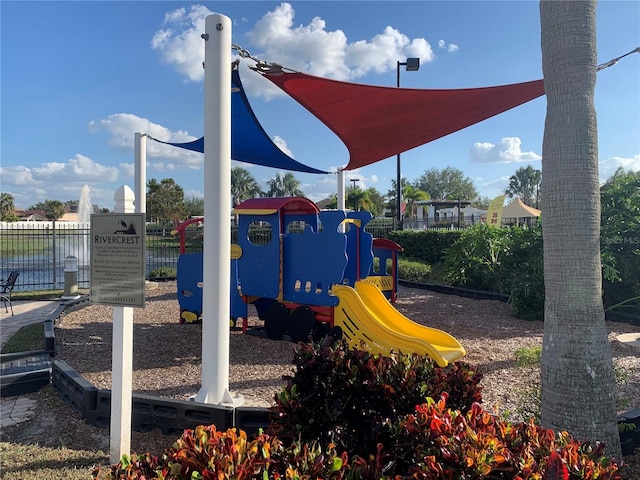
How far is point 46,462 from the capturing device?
301 cm

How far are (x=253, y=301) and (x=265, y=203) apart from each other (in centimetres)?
154

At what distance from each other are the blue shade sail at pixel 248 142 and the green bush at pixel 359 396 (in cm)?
435

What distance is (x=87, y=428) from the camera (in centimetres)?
362

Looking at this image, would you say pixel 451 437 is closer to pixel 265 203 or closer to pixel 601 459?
pixel 601 459

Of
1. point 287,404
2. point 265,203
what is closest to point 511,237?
point 265,203

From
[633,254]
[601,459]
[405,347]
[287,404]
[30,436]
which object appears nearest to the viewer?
[601,459]

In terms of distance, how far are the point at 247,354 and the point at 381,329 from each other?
5.78ft

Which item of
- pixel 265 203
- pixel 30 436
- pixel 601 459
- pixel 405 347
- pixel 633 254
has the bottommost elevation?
pixel 30 436

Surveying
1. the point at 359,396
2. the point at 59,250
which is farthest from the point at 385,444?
the point at 59,250

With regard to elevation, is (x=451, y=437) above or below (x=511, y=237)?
below

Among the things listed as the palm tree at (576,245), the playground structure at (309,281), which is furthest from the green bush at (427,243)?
the palm tree at (576,245)

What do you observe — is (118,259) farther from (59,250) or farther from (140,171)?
(59,250)

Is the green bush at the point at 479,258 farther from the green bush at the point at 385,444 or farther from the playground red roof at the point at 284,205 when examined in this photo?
the green bush at the point at 385,444

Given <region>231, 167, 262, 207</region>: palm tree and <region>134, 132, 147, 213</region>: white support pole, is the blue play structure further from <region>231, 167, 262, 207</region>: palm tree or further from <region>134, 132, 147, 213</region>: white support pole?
<region>231, 167, 262, 207</region>: palm tree
